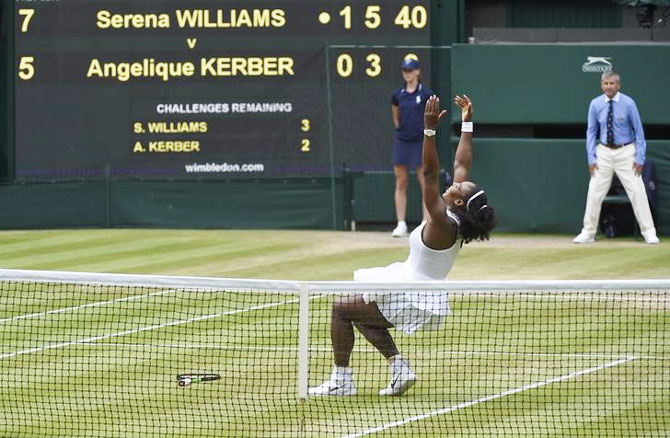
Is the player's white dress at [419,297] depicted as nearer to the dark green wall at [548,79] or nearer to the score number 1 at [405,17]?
→ the dark green wall at [548,79]

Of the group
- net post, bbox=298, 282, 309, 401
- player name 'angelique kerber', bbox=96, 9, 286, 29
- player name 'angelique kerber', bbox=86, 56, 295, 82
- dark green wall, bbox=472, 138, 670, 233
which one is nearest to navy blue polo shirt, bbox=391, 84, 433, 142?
dark green wall, bbox=472, 138, 670, 233

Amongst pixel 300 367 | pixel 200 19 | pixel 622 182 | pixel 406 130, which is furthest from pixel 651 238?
pixel 300 367

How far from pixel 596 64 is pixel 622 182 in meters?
1.83

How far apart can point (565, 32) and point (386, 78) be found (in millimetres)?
2543

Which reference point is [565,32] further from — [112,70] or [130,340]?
[130,340]

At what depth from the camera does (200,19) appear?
18.7 metres

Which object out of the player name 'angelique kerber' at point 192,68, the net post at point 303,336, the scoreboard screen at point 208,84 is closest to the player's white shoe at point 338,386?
the net post at point 303,336

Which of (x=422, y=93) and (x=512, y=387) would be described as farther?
A: (x=422, y=93)

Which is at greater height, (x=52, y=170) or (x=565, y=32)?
(x=565, y=32)

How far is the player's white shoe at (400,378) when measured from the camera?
911 cm

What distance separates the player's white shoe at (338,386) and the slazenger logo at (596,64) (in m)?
9.78

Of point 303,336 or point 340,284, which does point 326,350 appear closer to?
point 303,336

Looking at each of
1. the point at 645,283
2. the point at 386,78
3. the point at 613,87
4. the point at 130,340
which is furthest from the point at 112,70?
the point at 645,283

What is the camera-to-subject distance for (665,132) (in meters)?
19.0
